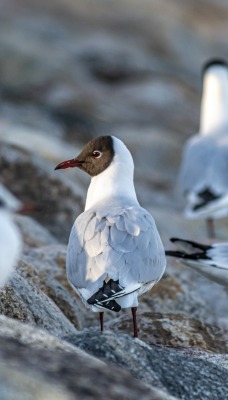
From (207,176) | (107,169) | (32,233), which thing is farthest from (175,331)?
(207,176)

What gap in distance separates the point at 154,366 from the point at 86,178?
398 inches

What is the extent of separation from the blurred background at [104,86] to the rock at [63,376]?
736 cm

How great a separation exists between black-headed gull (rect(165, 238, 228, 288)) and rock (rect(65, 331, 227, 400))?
9.77 feet

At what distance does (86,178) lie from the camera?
1655cm

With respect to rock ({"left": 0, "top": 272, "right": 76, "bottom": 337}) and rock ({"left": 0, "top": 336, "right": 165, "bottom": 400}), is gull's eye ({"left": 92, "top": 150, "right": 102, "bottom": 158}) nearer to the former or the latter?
rock ({"left": 0, "top": 272, "right": 76, "bottom": 337})

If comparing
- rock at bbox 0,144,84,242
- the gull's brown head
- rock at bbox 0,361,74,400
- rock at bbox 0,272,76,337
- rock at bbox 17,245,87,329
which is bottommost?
rock at bbox 0,361,74,400

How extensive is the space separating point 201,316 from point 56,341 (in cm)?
463

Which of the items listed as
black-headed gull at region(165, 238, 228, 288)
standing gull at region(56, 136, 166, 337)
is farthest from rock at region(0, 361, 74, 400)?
black-headed gull at region(165, 238, 228, 288)

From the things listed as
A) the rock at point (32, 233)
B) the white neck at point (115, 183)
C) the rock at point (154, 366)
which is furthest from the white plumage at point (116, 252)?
the rock at point (32, 233)

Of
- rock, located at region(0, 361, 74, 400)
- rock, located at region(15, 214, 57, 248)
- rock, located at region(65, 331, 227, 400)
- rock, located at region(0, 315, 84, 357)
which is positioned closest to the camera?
rock, located at region(0, 361, 74, 400)

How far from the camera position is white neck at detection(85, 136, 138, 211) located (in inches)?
328

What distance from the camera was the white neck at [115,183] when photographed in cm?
834

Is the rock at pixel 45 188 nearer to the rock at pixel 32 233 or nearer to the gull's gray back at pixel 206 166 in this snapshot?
the rock at pixel 32 233

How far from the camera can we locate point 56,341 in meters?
6.17
